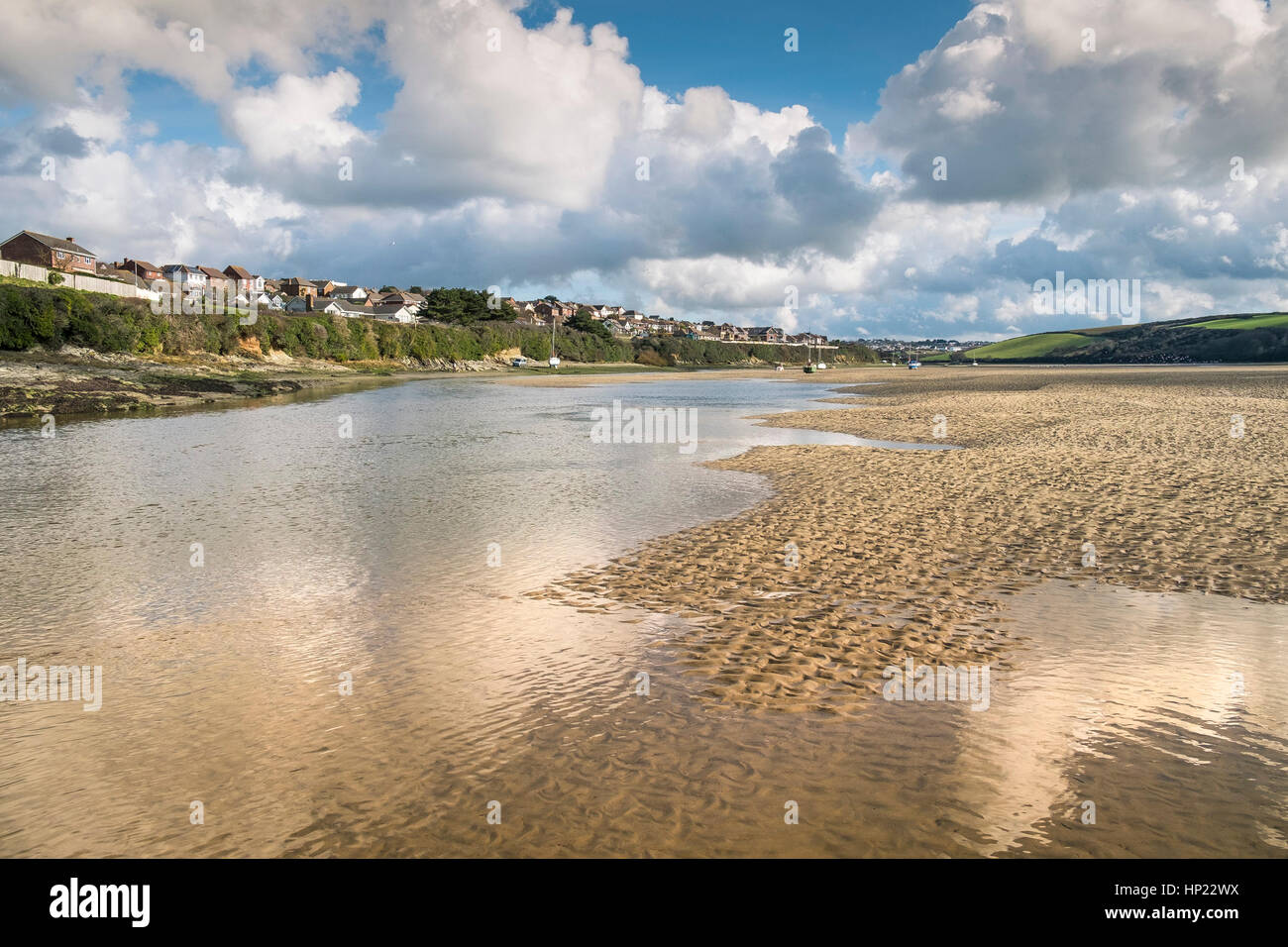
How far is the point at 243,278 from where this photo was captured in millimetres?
181875

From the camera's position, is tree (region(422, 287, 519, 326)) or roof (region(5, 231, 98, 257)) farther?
tree (region(422, 287, 519, 326))

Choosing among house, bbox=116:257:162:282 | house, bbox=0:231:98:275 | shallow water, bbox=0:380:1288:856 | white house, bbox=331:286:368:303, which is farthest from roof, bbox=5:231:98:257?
shallow water, bbox=0:380:1288:856

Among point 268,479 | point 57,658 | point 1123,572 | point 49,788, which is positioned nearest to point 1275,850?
point 1123,572

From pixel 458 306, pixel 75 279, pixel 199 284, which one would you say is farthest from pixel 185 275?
pixel 75 279

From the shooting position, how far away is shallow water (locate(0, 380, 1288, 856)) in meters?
5.75

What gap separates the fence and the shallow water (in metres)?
82.8

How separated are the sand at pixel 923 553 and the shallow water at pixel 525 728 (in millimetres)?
641

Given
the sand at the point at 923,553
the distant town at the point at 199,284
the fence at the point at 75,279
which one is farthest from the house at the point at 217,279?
the sand at the point at 923,553

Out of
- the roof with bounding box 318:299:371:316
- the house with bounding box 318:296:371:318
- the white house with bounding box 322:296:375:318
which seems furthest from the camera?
the roof with bounding box 318:299:371:316

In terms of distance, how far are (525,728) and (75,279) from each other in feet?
328

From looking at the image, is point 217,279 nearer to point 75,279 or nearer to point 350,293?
point 350,293

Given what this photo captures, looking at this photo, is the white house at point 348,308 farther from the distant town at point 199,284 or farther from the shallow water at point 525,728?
the shallow water at point 525,728

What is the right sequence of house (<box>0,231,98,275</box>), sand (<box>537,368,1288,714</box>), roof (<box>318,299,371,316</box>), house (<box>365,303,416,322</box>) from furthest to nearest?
house (<box>365,303,416,322</box>), roof (<box>318,299,371,316</box>), house (<box>0,231,98,275</box>), sand (<box>537,368,1288,714</box>)

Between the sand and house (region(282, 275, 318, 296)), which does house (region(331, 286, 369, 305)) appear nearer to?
house (region(282, 275, 318, 296))
